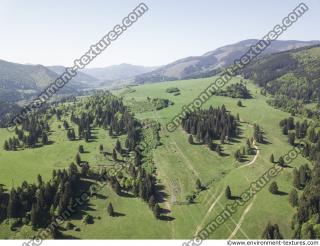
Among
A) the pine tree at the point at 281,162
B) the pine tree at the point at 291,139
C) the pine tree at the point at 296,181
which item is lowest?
the pine tree at the point at 296,181

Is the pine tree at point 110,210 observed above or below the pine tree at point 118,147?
below

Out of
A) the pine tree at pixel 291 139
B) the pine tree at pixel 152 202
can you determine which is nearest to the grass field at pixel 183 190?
the pine tree at pixel 152 202

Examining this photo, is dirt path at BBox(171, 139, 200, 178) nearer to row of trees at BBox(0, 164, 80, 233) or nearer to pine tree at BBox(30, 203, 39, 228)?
row of trees at BBox(0, 164, 80, 233)

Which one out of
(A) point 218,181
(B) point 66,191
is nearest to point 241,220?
(A) point 218,181

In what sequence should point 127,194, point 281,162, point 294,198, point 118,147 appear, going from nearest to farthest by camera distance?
1. point 294,198
2. point 127,194
3. point 281,162
4. point 118,147

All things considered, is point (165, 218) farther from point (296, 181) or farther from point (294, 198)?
point (296, 181)

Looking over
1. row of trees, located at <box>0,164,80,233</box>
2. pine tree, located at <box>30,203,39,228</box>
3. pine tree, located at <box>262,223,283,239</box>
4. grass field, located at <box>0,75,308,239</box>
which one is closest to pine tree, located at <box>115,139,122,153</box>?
grass field, located at <box>0,75,308,239</box>

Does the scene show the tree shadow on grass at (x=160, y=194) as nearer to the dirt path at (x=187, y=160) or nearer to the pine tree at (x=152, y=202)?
the pine tree at (x=152, y=202)

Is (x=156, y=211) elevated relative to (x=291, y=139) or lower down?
lower down

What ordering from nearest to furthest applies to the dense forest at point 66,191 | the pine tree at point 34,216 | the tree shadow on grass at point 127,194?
the pine tree at point 34,216 → the dense forest at point 66,191 → the tree shadow on grass at point 127,194

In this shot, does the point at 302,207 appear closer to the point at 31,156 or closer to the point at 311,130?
the point at 311,130

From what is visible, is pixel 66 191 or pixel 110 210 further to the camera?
pixel 66 191
